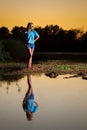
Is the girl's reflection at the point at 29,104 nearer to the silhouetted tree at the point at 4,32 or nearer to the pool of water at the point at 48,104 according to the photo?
the pool of water at the point at 48,104

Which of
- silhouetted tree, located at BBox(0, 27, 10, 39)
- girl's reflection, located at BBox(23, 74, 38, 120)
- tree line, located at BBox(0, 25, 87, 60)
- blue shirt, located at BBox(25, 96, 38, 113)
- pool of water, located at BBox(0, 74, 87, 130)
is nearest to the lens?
pool of water, located at BBox(0, 74, 87, 130)

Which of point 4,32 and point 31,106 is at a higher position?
point 4,32

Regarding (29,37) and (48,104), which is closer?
(48,104)

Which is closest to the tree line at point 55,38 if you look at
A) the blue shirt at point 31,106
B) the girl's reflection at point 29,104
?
the girl's reflection at point 29,104

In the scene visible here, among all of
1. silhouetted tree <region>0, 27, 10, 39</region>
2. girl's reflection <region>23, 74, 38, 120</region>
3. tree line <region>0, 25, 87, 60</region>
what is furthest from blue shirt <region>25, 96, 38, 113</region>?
silhouetted tree <region>0, 27, 10, 39</region>

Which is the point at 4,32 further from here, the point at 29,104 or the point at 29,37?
the point at 29,104

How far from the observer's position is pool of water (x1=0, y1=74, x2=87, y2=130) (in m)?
8.94

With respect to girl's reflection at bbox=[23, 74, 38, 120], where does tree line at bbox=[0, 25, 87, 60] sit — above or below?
above

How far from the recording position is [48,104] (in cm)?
1098

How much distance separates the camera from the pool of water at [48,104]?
8938 mm

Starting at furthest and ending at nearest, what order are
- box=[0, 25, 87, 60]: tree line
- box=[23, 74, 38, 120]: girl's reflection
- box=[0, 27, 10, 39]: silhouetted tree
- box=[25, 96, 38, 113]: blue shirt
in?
1. box=[0, 25, 87, 60]: tree line
2. box=[0, 27, 10, 39]: silhouetted tree
3. box=[25, 96, 38, 113]: blue shirt
4. box=[23, 74, 38, 120]: girl's reflection

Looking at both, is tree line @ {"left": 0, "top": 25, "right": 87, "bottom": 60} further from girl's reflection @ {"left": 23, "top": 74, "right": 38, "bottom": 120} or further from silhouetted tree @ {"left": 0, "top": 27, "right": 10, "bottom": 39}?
girl's reflection @ {"left": 23, "top": 74, "right": 38, "bottom": 120}

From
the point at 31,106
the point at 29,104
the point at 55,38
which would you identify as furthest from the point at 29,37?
the point at 55,38

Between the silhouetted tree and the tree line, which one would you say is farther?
the tree line
